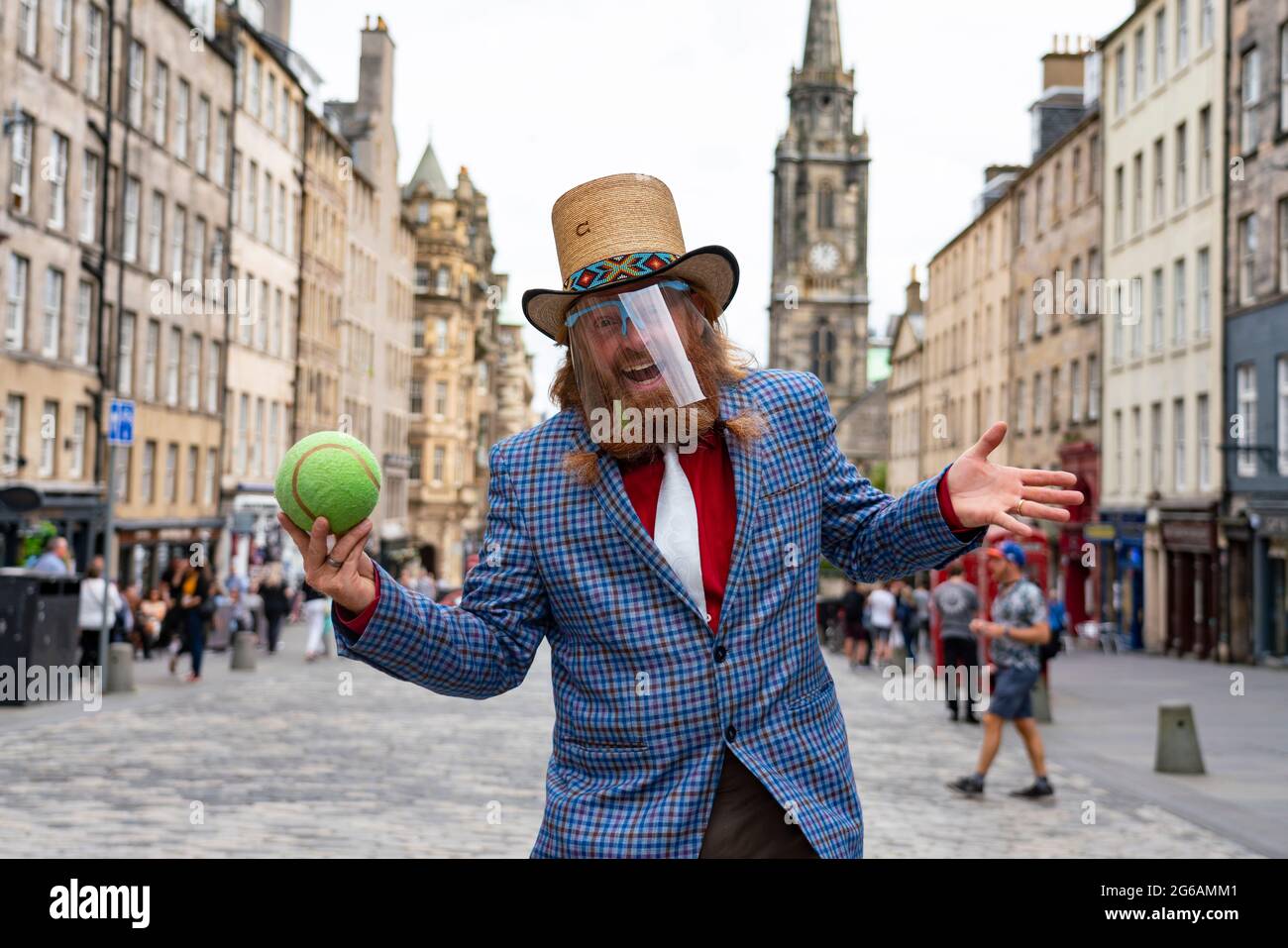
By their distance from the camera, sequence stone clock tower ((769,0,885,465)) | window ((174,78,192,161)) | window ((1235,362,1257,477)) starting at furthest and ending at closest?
stone clock tower ((769,0,885,465)) → window ((174,78,192,161)) → window ((1235,362,1257,477))

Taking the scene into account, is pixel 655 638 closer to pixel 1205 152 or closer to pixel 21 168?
pixel 21 168

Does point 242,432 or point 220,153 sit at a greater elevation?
point 220,153

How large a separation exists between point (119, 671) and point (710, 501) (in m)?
18.6

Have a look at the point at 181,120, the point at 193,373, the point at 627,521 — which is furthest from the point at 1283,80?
the point at 627,521

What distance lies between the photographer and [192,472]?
44719mm

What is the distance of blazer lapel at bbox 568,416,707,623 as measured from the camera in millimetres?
2982

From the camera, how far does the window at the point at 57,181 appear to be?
33.1 m

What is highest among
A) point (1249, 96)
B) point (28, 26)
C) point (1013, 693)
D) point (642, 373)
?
point (28, 26)

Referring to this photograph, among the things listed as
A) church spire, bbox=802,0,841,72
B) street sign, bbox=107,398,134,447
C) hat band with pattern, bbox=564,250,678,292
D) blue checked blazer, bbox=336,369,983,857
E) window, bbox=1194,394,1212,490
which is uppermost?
church spire, bbox=802,0,841,72

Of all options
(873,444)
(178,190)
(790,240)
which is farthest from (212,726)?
(790,240)

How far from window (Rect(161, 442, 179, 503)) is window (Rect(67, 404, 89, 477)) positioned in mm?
7115

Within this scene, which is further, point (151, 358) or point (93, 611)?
point (151, 358)

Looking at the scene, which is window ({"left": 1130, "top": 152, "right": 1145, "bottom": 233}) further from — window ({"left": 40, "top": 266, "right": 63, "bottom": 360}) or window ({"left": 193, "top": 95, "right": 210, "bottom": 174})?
window ({"left": 40, "top": 266, "right": 63, "bottom": 360})

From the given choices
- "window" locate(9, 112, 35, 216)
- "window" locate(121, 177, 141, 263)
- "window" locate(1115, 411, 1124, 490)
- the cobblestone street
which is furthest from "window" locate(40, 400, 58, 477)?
"window" locate(1115, 411, 1124, 490)
